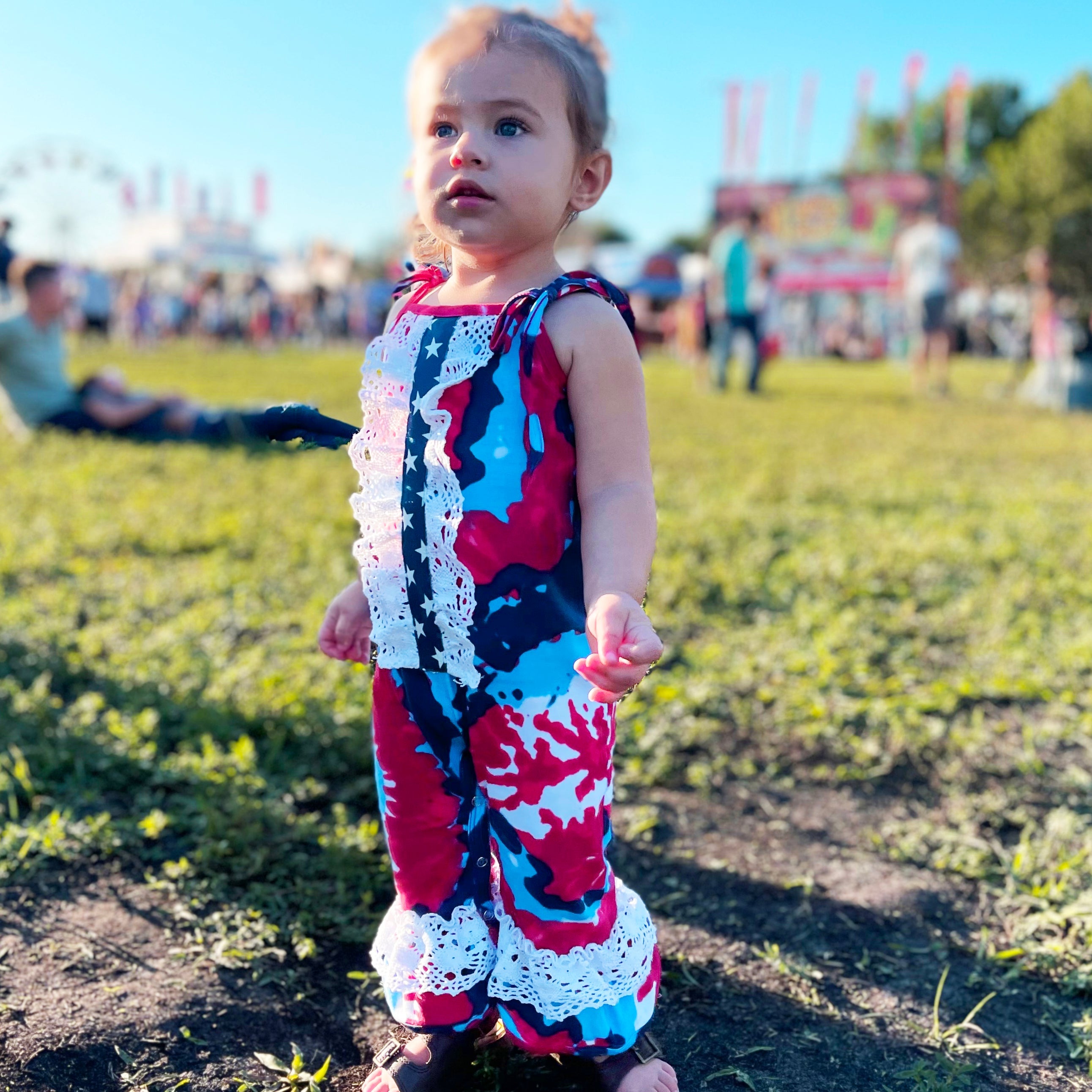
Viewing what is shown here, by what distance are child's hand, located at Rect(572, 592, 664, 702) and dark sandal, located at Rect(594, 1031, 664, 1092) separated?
610 mm

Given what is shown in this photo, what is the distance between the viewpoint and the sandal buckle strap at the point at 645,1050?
1626mm

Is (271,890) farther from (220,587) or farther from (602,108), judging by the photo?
(220,587)

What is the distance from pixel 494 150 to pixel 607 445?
1.36 feet

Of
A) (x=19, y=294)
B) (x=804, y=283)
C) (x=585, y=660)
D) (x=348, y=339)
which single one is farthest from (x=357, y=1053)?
(x=804, y=283)

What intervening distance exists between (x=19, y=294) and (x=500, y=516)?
270 inches

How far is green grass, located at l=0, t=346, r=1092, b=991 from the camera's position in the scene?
2254 mm

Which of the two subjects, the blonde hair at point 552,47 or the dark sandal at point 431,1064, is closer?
the blonde hair at point 552,47

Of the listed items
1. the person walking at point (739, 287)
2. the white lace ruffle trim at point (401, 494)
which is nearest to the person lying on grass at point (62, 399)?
the person walking at point (739, 287)

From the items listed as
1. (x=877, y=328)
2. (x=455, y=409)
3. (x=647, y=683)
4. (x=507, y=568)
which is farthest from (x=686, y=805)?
(x=877, y=328)

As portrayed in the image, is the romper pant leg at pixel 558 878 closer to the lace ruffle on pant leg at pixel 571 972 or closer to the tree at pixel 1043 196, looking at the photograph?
the lace ruffle on pant leg at pixel 571 972

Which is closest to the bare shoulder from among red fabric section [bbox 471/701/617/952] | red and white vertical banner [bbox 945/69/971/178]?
red fabric section [bbox 471/701/617/952]

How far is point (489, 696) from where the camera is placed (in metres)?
1.53

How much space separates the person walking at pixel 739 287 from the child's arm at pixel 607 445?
9.26m

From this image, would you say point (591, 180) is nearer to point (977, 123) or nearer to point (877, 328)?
point (877, 328)
